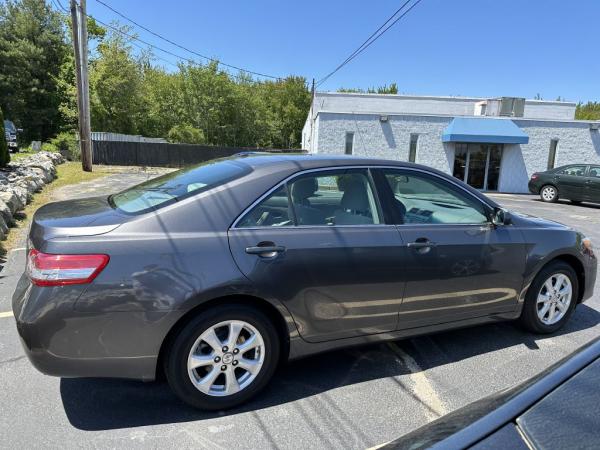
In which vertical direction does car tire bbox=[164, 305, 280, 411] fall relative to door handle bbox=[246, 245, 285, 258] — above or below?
below

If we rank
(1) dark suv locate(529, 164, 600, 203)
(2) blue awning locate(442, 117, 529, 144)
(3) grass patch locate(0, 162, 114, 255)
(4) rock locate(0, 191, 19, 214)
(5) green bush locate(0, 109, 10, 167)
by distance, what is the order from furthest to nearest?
(2) blue awning locate(442, 117, 529, 144), (1) dark suv locate(529, 164, 600, 203), (5) green bush locate(0, 109, 10, 167), (4) rock locate(0, 191, 19, 214), (3) grass patch locate(0, 162, 114, 255)

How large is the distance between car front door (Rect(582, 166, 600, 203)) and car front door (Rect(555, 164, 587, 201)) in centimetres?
15

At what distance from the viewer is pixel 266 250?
2.84 meters

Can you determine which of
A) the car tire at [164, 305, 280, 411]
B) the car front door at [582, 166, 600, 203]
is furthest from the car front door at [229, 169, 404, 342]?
the car front door at [582, 166, 600, 203]

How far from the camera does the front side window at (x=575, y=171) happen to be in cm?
1648

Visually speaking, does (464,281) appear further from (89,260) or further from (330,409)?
(89,260)

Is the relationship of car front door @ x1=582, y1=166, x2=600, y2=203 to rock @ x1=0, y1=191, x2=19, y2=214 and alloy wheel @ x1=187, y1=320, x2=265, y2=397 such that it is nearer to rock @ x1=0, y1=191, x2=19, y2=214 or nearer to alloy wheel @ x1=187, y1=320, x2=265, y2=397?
alloy wheel @ x1=187, y1=320, x2=265, y2=397

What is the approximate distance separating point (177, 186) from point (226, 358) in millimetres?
1255

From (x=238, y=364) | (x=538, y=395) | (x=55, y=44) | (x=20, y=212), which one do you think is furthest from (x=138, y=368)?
(x=55, y=44)

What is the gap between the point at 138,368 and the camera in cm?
266

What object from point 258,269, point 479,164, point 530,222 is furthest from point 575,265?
point 479,164

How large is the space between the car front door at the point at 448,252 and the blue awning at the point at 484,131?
58.1ft

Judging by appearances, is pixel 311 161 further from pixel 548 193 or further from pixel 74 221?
pixel 548 193

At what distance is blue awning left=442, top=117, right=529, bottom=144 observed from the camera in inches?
802
